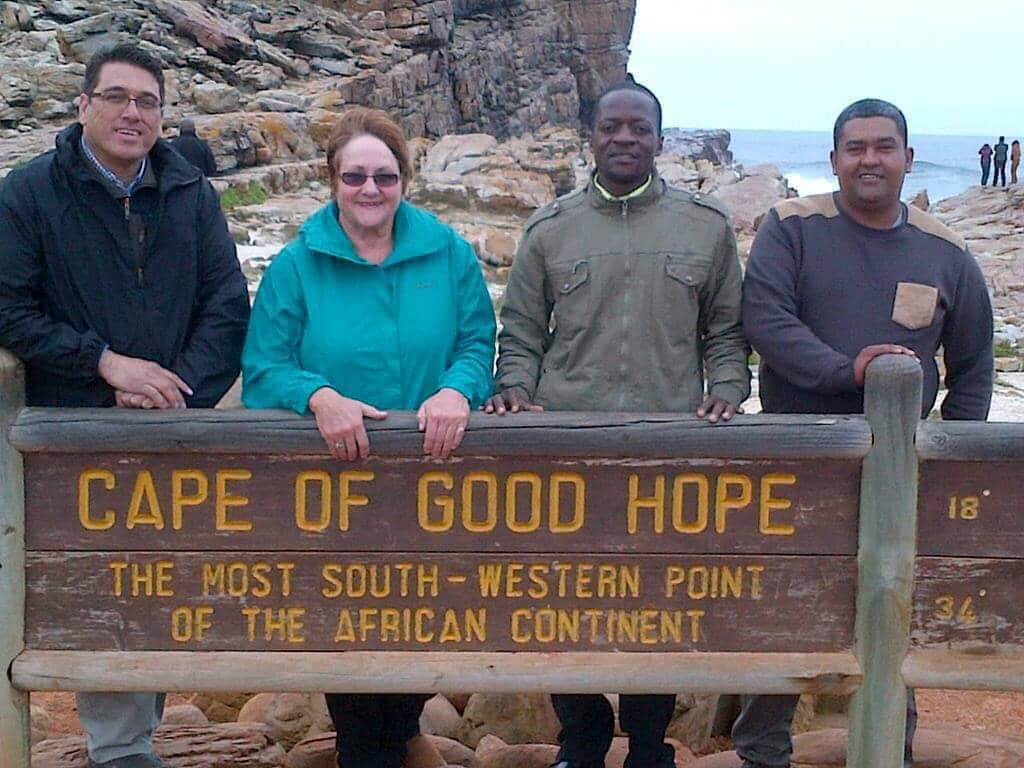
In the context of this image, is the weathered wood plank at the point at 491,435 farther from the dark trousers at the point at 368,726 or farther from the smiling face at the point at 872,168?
the dark trousers at the point at 368,726

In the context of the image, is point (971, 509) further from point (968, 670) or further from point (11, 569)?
point (11, 569)

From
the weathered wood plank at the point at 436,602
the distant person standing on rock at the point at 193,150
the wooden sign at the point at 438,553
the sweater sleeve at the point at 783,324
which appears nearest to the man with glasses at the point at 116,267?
the wooden sign at the point at 438,553

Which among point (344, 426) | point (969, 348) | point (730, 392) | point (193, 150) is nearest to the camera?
point (344, 426)

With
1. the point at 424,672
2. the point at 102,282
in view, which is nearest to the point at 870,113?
the point at 424,672

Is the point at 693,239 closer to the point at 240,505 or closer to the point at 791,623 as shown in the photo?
the point at 791,623

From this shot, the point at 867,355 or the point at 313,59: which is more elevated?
the point at 313,59

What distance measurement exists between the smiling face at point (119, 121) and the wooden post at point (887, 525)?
81.9 inches

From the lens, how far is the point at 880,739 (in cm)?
336

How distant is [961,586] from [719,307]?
1.11 meters

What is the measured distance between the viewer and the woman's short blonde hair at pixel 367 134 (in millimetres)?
3736

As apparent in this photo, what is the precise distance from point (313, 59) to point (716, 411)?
3345cm

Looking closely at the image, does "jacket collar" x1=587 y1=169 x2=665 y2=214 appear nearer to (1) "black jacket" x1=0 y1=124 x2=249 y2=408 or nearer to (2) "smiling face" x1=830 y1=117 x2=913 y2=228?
(2) "smiling face" x1=830 y1=117 x2=913 y2=228

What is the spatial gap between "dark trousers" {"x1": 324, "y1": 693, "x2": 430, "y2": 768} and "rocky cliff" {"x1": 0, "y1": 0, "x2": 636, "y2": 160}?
12173 mm

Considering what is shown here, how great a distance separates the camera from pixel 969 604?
3.26 metres
